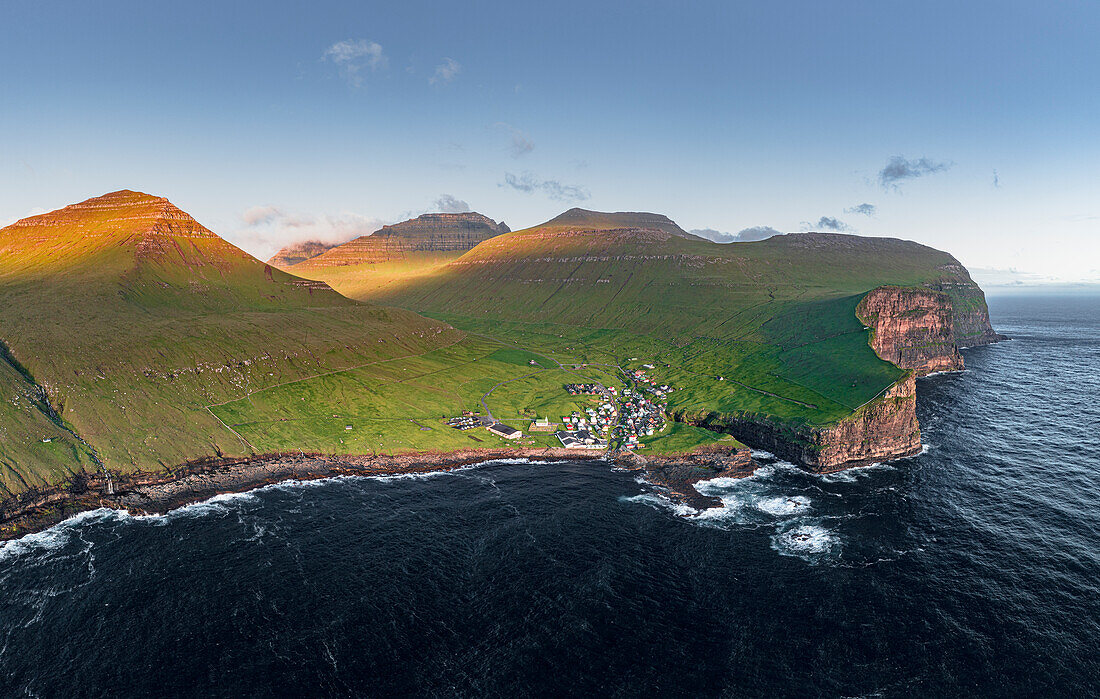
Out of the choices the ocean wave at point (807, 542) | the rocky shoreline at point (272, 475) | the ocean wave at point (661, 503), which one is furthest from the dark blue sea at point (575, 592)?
the rocky shoreline at point (272, 475)

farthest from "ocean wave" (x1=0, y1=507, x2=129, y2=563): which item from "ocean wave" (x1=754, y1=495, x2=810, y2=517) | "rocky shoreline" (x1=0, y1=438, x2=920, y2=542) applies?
"ocean wave" (x1=754, y1=495, x2=810, y2=517)

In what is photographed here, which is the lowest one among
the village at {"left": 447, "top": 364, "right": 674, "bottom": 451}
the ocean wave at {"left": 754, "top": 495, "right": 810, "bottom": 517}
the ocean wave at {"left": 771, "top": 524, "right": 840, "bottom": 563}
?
the ocean wave at {"left": 771, "top": 524, "right": 840, "bottom": 563}

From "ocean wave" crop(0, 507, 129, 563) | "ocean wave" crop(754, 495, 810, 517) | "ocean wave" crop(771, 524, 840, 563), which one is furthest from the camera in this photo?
"ocean wave" crop(754, 495, 810, 517)

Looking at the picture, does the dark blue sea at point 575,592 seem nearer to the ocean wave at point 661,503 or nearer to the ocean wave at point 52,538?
the ocean wave at point 52,538

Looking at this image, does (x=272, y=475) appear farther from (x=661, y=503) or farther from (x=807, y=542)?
(x=807, y=542)

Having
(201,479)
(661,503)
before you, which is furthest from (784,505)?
(201,479)

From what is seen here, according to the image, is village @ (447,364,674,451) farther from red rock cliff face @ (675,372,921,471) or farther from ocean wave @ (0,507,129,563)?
ocean wave @ (0,507,129,563)

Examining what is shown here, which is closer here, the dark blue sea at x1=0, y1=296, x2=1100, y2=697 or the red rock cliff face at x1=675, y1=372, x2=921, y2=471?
the dark blue sea at x1=0, y1=296, x2=1100, y2=697

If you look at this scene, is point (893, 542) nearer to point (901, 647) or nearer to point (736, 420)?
point (901, 647)

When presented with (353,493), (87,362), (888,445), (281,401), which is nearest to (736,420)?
(888,445)
